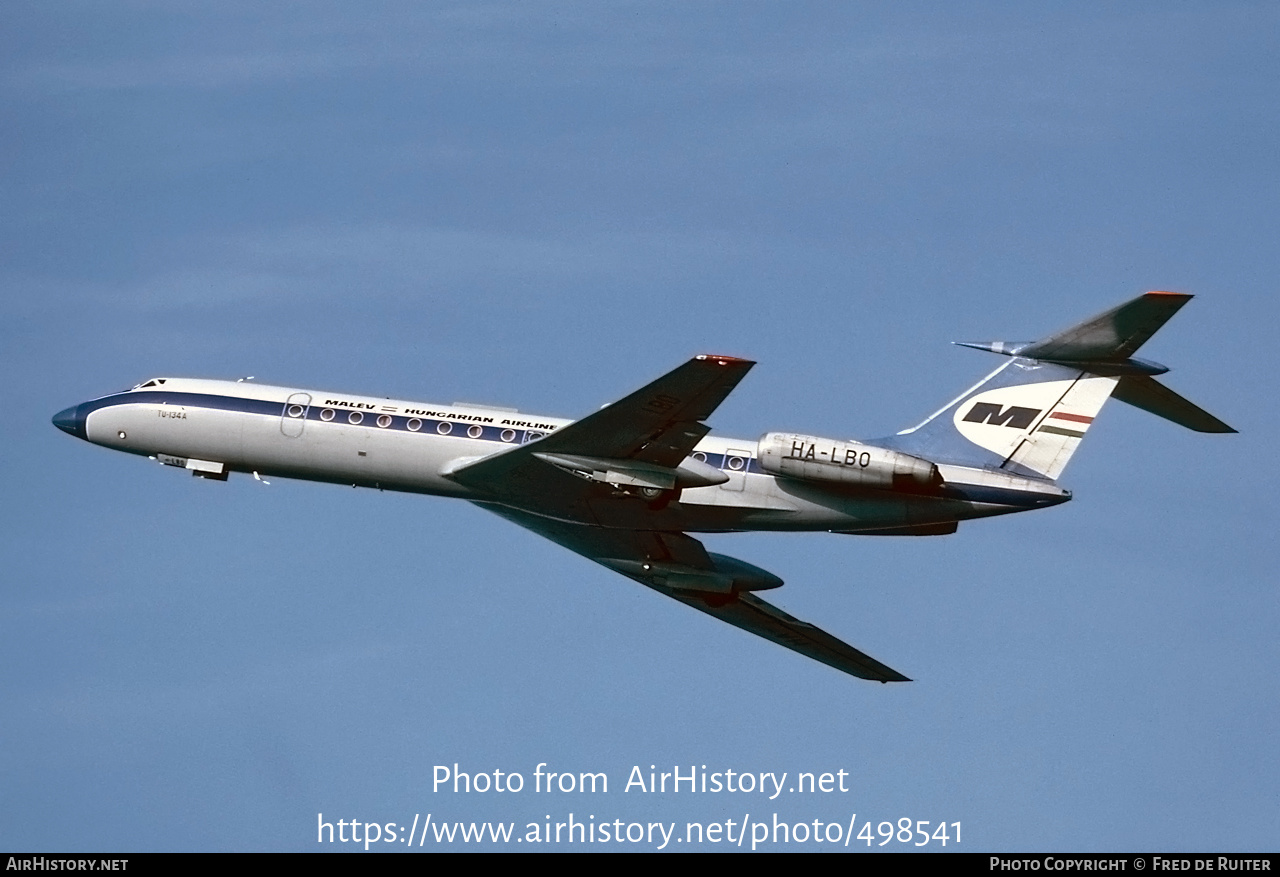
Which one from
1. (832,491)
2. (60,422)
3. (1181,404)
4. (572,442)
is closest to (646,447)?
(572,442)

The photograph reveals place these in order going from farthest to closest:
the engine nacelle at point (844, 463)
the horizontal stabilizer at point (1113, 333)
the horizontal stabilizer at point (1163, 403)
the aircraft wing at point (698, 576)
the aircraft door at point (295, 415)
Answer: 1. the aircraft wing at point (698, 576)
2. the aircraft door at point (295, 415)
3. the horizontal stabilizer at point (1163, 403)
4. the engine nacelle at point (844, 463)
5. the horizontal stabilizer at point (1113, 333)

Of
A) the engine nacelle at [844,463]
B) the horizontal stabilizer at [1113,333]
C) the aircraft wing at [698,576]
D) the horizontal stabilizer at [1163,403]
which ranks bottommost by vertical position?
the aircraft wing at [698,576]

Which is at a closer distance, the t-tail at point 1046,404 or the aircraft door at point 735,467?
the t-tail at point 1046,404

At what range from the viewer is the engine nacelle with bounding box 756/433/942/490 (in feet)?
135

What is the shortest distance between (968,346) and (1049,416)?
2.46 m

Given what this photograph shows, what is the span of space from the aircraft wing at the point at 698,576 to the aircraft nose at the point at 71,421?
440 inches

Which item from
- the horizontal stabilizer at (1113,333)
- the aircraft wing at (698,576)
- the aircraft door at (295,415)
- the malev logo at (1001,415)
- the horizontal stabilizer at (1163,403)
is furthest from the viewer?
the aircraft wing at (698,576)

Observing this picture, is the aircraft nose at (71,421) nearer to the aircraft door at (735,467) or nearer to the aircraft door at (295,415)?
the aircraft door at (295,415)

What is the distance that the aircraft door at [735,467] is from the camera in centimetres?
4334

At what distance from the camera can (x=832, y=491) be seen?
42500 mm

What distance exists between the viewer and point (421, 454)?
44469 millimetres

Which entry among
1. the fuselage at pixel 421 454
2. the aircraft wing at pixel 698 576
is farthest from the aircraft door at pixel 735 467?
the aircraft wing at pixel 698 576

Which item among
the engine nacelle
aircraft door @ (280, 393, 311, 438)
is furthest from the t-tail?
aircraft door @ (280, 393, 311, 438)

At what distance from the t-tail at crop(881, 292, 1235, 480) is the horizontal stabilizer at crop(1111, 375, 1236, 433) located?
2 cm
